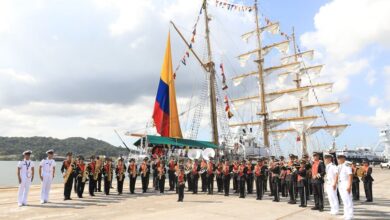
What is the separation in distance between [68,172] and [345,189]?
30.9ft

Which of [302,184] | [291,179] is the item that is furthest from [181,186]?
[302,184]

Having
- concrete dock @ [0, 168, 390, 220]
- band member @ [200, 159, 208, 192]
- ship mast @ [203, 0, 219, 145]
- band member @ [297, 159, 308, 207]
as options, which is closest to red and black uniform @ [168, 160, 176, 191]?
band member @ [200, 159, 208, 192]

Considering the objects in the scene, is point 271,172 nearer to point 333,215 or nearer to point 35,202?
point 333,215

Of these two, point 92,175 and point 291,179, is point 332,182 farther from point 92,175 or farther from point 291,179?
point 92,175

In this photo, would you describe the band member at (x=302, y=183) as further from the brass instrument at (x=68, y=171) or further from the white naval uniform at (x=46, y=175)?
the white naval uniform at (x=46, y=175)

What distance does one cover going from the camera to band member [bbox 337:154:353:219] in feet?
27.5

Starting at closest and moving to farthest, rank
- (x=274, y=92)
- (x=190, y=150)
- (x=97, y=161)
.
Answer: (x=97, y=161), (x=190, y=150), (x=274, y=92)

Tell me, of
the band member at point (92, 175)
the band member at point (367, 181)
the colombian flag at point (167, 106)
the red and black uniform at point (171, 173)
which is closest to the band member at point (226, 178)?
the red and black uniform at point (171, 173)

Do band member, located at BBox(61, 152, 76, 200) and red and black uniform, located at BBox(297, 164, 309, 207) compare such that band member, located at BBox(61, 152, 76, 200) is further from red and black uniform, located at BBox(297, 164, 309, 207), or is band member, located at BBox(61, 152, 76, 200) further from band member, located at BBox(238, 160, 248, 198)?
red and black uniform, located at BBox(297, 164, 309, 207)

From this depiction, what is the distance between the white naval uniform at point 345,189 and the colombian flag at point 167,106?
22.2 m

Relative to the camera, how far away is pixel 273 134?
51.8 m

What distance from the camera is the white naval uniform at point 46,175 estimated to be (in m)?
11.5

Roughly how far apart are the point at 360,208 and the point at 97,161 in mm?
10028

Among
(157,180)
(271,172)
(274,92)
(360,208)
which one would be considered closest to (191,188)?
(157,180)
